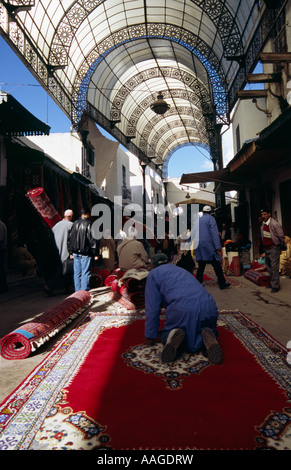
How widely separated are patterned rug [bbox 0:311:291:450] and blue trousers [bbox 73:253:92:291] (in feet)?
8.30

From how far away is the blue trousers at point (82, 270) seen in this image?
576 centimetres

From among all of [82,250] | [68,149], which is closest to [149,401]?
[82,250]

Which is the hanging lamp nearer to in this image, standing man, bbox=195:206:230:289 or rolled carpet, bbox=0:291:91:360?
standing man, bbox=195:206:230:289

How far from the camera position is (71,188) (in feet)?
36.0

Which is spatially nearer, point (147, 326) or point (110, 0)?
point (147, 326)

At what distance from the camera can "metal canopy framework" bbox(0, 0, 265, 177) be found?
10.9 metres

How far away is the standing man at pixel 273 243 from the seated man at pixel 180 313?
3620mm

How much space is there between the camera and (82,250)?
5723 mm

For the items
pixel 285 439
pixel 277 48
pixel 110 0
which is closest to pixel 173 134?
pixel 110 0

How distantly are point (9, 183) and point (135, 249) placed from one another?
149 inches

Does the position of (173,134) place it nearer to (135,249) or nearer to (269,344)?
(135,249)

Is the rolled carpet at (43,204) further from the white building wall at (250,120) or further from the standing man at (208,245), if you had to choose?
the white building wall at (250,120)

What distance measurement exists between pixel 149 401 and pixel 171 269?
129cm

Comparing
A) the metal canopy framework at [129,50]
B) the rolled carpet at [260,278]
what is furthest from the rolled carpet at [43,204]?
the metal canopy framework at [129,50]
